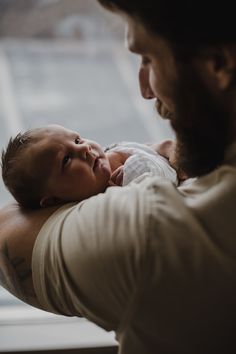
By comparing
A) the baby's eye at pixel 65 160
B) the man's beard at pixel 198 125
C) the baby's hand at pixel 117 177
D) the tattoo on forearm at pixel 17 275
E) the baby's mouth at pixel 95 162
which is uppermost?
the man's beard at pixel 198 125

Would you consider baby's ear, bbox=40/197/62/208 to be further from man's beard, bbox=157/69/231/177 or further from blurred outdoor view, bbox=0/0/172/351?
blurred outdoor view, bbox=0/0/172/351

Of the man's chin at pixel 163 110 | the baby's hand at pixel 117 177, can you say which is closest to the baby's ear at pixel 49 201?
the baby's hand at pixel 117 177

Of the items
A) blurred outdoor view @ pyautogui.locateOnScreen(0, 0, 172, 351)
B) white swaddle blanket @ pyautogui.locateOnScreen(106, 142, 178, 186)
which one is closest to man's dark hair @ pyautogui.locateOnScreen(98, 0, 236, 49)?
white swaddle blanket @ pyautogui.locateOnScreen(106, 142, 178, 186)

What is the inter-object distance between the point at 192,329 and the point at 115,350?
2.14 ft

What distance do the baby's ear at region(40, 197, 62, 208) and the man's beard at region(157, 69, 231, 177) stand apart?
0.80 feet

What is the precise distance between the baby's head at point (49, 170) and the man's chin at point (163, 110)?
0.19 m

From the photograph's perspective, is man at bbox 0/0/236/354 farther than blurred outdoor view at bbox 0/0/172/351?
No

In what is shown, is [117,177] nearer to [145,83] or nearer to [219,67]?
[145,83]

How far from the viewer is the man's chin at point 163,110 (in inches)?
32.0

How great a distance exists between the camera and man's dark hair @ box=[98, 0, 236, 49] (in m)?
0.68

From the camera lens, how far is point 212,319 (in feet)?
2.41

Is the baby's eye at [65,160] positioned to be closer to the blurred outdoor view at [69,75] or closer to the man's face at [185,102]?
the man's face at [185,102]

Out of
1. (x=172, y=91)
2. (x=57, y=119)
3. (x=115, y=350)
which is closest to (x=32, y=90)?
(x=57, y=119)

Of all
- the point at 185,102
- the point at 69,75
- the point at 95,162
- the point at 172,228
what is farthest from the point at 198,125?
the point at 69,75
